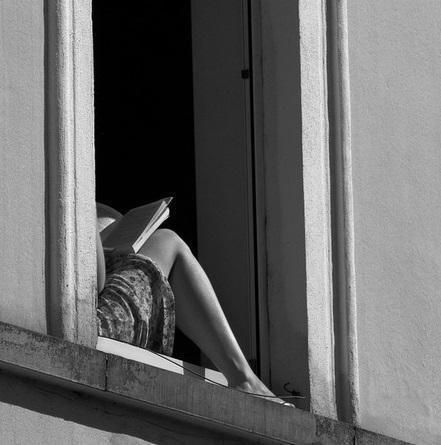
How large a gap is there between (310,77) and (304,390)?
129cm

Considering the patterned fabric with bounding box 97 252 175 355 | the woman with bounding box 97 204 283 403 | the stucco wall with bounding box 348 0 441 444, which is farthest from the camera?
the stucco wall with bounding box 348 0 441 444

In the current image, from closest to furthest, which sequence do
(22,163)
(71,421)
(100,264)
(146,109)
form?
(71,421)
(22,163)
(100,264)
(146,109)

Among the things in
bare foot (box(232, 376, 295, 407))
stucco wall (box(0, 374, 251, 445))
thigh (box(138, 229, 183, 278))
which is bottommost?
bare foot (box(232, 376, 295, 407))

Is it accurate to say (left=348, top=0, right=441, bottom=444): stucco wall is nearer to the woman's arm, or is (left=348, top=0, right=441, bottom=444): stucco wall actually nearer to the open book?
the open book

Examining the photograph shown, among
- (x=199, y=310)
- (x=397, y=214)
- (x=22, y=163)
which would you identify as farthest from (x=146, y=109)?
(x=22, y=163)

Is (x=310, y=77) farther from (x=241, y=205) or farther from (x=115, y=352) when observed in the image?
(x=115, y=352)

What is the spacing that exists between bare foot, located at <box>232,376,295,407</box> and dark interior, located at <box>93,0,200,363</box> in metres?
1.23

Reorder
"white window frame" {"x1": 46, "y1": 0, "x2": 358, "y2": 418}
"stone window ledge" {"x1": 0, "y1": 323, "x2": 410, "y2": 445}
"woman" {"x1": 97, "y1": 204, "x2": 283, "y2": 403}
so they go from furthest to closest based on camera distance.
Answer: "woman" {"x1": 97, "y1": 204, "x2": 283, "y2": 403}
"white window frame" {"x1": 46, "y1": 0, "x2": 358, "y2": 418}
"stone window ledge" {"x1": 0, "y1": 323, "x2": 410, "y2": 445}

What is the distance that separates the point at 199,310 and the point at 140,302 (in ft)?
0.85

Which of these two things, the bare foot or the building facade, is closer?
the building facade

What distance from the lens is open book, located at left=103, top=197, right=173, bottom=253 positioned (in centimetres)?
1005

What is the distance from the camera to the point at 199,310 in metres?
10.0

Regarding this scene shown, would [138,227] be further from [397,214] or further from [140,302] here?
[397,214]

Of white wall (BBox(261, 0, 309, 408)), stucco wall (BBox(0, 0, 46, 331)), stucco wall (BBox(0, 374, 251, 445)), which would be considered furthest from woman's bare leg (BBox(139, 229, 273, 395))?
stucco wall (BBox(0, 0, 46, 331))
